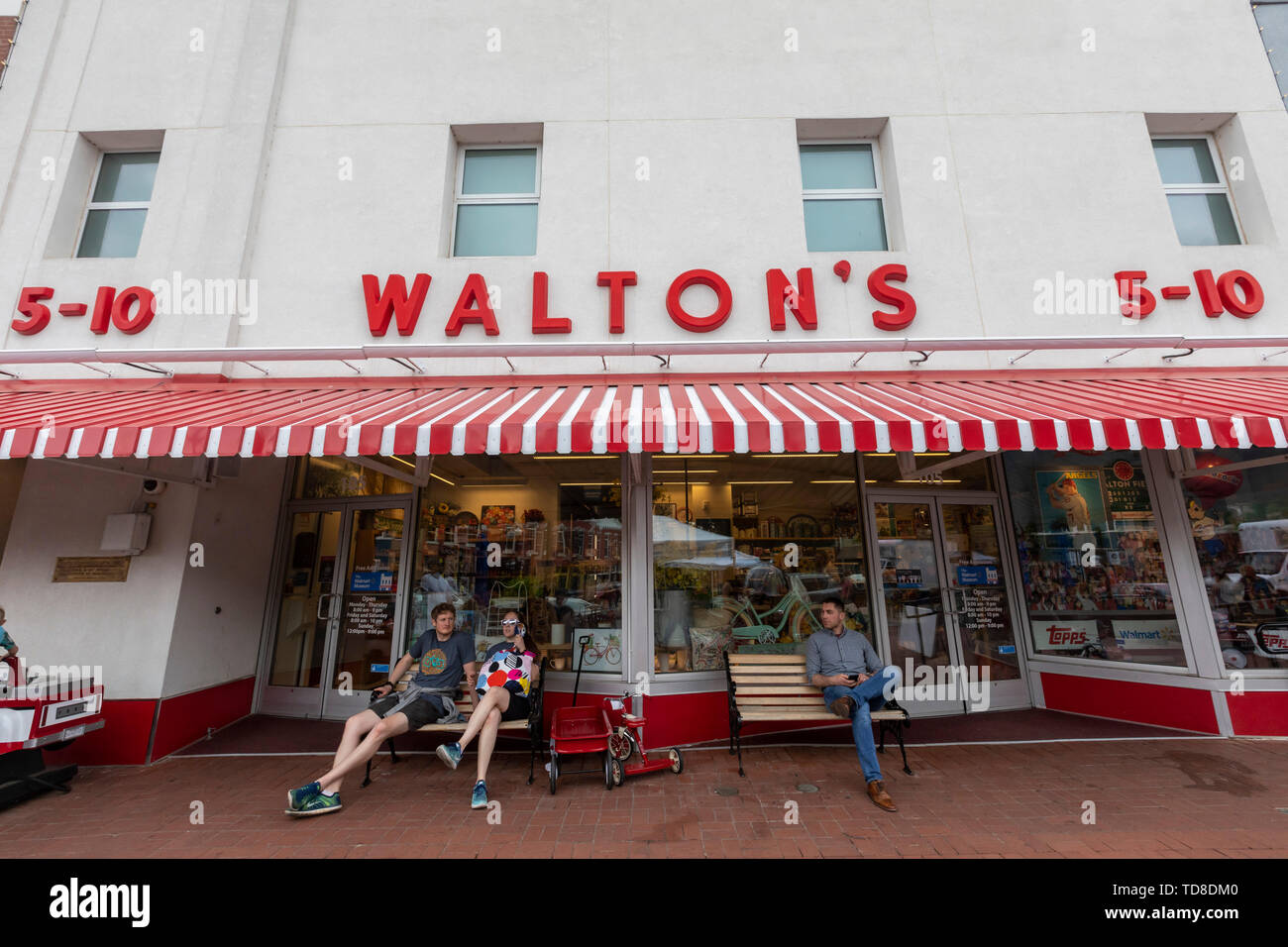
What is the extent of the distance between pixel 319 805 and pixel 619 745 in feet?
7.68

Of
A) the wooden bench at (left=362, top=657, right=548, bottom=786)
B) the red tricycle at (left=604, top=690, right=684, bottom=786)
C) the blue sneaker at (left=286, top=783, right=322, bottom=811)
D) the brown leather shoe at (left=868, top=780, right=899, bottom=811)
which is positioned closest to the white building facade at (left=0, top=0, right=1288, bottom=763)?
the red tricycle at (left=604, top=690, right=684, bottom=786)

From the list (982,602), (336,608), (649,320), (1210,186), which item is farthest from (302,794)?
(1210,186)

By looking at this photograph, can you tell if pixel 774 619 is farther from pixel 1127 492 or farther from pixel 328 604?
pixel 328 604

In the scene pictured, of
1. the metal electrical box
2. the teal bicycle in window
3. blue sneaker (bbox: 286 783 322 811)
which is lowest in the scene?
blue sneaker (bbox: 286 783 322 811)

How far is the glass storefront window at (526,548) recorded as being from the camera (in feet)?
21.1

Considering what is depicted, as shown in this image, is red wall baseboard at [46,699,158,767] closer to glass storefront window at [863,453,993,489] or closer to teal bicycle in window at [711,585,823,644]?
teal bicycle in window at [711,585,823,644]

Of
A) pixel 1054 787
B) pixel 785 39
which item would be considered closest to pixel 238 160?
pixel 785 39

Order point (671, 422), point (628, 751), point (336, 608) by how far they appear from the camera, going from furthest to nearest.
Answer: point (336, 608)
point (628, 751)
point (671, 422)

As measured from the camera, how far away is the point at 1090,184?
6145mm

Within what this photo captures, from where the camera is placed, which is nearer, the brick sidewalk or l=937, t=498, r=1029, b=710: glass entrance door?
the brick sidewalk

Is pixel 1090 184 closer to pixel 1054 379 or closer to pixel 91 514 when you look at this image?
pixel 1054 379

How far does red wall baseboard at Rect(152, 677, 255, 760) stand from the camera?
18.2 feet

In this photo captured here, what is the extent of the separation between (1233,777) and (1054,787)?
4.98 feet

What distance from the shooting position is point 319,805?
13.9 ft
